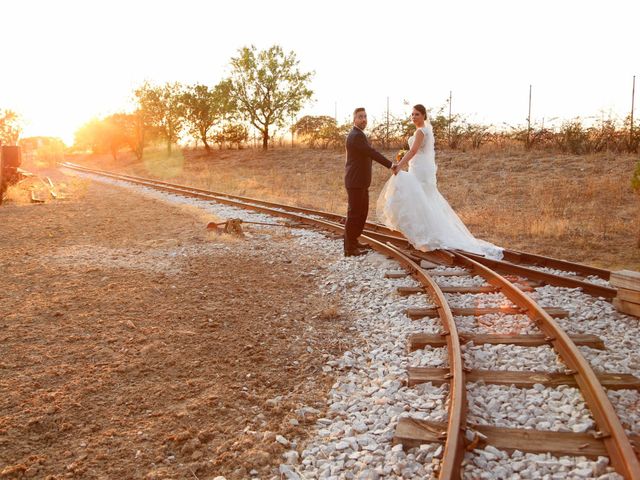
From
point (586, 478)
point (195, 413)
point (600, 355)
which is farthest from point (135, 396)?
point (600, 355)

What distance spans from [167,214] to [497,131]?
51.1 ft

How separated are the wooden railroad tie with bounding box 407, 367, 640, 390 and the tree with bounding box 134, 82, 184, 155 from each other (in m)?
40.4

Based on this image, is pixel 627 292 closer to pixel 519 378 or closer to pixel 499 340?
pixel 499 340

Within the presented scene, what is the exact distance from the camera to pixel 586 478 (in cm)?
283

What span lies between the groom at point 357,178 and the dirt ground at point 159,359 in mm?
943

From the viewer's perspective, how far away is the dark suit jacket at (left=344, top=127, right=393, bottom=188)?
Result: 8.05 meters

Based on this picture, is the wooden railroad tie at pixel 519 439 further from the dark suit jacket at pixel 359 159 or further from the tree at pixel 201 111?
the tree at pixel 201 111

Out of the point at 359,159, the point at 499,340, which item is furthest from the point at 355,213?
the point at 499,340

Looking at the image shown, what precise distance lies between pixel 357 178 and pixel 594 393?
5.37 metres

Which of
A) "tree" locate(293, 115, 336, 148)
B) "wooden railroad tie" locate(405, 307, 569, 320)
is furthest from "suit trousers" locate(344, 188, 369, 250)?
"tree" locate(293, 115, 336, 148)

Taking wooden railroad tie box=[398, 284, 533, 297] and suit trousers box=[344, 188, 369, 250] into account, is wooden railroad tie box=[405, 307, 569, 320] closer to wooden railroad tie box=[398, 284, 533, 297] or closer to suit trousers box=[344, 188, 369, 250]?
wooden railroad tie box=[398, 284, 533, 297]

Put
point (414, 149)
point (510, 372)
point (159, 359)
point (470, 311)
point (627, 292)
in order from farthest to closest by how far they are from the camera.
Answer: point (414, 149), point (470, 311), point (627, 292), point (159, 359), point (510, 372)

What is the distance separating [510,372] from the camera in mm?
4105

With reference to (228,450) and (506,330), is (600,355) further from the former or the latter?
(228,450)
